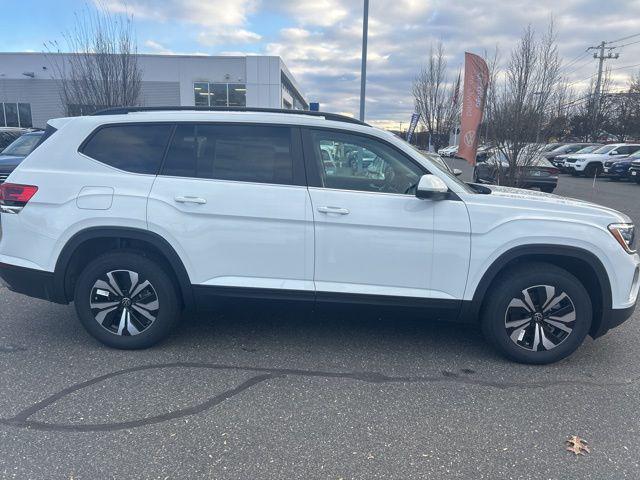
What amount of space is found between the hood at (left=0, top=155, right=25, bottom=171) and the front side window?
8.24m

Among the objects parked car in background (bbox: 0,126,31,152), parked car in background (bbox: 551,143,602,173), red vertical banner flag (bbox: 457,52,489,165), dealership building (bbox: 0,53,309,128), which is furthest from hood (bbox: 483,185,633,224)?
dealership building (bbox: 0,53,309,128)

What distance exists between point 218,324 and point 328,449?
216 cm

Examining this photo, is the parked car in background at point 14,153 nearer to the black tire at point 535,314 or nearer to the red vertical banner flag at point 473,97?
the black tire at point 535,314

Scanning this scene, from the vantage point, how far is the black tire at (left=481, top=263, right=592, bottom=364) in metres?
3.78

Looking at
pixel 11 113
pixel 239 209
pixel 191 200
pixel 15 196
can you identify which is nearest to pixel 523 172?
pixel 239 209

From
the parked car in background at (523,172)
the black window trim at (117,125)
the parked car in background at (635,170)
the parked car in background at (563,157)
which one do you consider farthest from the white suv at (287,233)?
the parked car in background at (563,157)

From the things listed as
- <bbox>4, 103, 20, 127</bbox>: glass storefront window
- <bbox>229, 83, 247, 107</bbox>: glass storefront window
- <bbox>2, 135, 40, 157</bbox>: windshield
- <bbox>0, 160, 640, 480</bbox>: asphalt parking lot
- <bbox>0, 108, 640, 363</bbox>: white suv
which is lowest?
<bbox>0, 160, 640, 480</bbox>: asphalt parking lot

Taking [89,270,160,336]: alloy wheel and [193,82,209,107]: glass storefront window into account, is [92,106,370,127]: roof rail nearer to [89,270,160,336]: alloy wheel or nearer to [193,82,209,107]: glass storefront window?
[89,270,160,336]: alloy wheel

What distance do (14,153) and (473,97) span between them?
1098 centimetres

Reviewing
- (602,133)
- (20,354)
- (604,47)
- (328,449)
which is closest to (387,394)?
(328,449)

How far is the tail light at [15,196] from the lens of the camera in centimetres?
393

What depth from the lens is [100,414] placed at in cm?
312

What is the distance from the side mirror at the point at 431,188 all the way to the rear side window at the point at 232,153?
1.01 meters

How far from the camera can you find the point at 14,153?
420 inches
